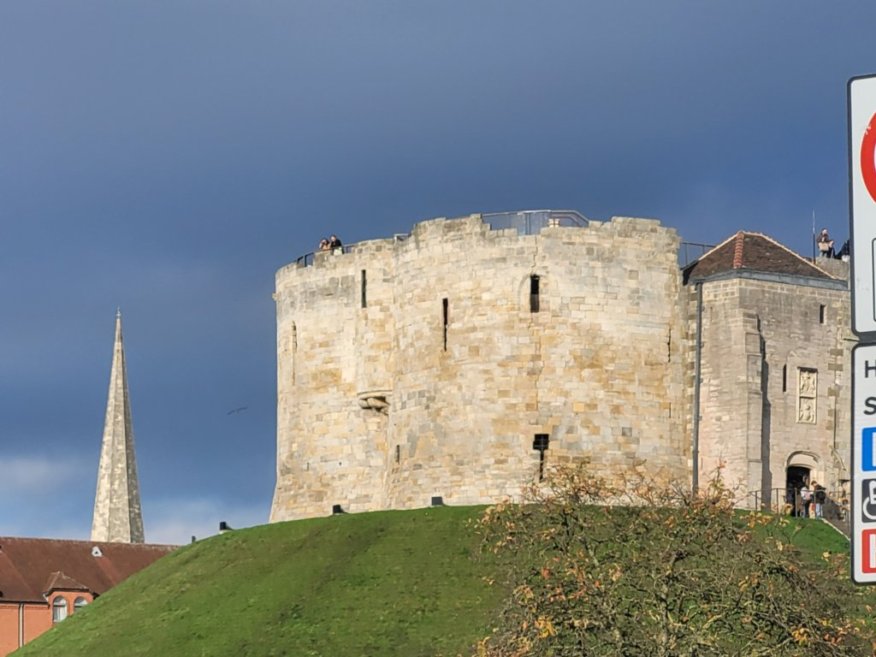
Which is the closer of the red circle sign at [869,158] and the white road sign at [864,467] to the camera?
the white road sign at [864,467]

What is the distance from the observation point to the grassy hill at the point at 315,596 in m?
47.6

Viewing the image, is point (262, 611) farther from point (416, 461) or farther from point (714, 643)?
point (714, 643)

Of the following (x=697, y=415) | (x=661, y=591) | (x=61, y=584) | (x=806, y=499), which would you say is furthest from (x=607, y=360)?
(x=61, y=584)

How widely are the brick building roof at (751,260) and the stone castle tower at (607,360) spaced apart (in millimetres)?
78

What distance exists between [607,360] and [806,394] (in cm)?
730

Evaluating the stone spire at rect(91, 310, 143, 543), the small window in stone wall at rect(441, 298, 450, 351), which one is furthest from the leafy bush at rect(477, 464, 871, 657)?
the stone spire at rect(91, 310, 143, 543)

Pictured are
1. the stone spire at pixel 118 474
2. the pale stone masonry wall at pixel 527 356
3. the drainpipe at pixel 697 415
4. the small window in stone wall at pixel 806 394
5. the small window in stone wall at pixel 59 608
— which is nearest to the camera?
the pale stone masonry wall at pixel 527 356

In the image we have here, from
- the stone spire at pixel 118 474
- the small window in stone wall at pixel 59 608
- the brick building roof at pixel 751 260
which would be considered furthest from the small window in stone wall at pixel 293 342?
the stone spire at pixel 118 474

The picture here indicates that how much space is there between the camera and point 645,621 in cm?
2772

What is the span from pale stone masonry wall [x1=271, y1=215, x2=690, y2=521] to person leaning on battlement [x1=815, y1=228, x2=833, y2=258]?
21.3ft

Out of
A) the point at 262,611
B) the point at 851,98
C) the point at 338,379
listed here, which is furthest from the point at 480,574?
the point at 851,98

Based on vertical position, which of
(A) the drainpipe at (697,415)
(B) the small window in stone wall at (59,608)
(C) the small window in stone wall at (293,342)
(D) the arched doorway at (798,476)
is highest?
(C) the small window in stone wall at (293,342)

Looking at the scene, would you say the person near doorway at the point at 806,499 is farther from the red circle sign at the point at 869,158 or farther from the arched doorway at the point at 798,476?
the red circle sign at the point at 869,158

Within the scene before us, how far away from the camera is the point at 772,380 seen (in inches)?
2311
